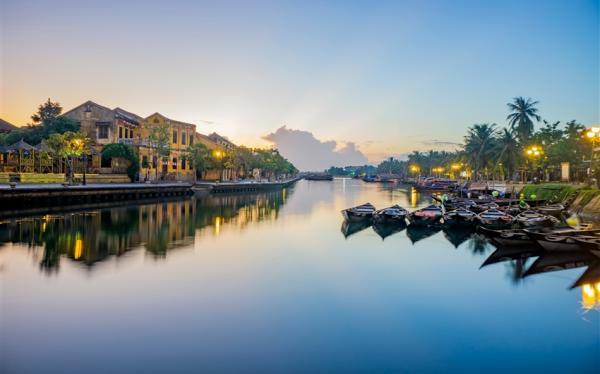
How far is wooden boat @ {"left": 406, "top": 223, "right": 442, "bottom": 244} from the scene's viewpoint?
33153mm

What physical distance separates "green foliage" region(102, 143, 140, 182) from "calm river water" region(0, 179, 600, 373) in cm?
3676

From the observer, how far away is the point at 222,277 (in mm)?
20844

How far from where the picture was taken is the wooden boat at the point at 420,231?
Result: 33.2 metres

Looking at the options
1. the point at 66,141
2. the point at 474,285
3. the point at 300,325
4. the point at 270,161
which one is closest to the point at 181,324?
the point at 300,325

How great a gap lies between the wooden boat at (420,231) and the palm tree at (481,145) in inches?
2305

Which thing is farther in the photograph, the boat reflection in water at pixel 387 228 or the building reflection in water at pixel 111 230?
→ the boat reflection in water at pixel 387 228

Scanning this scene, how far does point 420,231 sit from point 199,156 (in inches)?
2166

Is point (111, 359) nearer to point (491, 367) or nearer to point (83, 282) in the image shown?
point (83, 282)

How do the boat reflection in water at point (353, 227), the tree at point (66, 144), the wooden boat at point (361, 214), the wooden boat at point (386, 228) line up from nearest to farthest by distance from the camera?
the wooden boat at point (386, 228) → the boat reflection in water at point (353, 227) → the wooden boat at point (361, 214) → the tree at point (66, 144)

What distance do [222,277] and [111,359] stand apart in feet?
A: 31.2

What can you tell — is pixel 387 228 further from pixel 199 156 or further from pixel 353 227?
pixel 199 156

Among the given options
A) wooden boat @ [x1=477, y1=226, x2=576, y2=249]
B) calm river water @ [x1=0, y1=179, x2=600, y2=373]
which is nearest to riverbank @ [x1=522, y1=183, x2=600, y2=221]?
wooden boat @ [x1=477, y1=226, x2=576, y2=249]

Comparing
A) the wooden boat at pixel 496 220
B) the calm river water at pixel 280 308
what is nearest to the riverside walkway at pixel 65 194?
the calm river water at pixel 280 308

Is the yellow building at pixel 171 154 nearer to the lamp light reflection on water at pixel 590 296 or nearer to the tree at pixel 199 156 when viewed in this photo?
the tree at pixel 199 156
